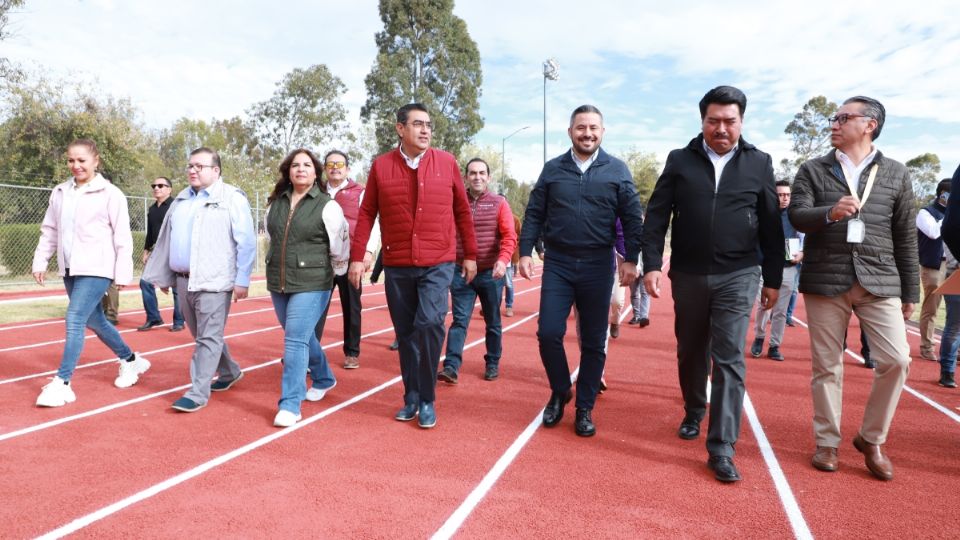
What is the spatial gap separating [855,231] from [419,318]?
2.85m

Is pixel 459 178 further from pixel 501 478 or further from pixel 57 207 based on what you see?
pixel 57 207

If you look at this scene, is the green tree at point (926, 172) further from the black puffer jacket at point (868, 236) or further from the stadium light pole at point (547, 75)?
the black puffer jacket at point (868, 236)

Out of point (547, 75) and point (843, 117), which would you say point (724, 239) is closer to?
point (843, 117)

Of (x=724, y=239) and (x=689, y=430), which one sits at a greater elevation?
(x=724, y=239)

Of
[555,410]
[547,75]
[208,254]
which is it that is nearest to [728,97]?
[555,410]

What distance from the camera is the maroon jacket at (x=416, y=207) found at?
176 inches

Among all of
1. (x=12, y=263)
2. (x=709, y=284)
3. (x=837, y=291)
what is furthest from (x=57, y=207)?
(x=12, y=263)

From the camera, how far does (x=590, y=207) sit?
14.1 feet

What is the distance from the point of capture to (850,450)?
4094mm

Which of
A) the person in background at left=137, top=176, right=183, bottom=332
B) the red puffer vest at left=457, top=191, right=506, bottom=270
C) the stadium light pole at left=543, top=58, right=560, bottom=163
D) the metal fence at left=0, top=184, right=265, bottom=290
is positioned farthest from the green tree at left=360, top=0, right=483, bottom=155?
the red puffer vest at left=457, top=191, right=506, bottom=270

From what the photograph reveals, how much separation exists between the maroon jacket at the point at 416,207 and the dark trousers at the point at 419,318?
0.31 feet

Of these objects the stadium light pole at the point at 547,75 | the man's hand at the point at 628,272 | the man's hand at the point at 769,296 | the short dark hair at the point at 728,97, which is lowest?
the man's hand at the point at 769,296

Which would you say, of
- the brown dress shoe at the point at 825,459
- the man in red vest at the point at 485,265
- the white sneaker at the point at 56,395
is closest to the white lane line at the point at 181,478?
the man in red vest at the point at 485,265

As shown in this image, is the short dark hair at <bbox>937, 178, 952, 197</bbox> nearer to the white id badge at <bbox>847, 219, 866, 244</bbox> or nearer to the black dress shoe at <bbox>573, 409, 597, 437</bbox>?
the white id badge at <bbox>847, 219, 866, 244</bbox>
